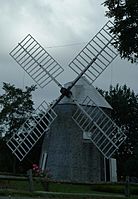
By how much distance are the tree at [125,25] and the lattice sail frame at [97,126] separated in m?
16.6

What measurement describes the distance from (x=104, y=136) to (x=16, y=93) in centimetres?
1836

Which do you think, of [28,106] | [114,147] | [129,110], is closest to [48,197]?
[114,147]

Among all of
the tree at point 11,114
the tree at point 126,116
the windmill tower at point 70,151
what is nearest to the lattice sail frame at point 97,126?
the windmill tower at point 70,151

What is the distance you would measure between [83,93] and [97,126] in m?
3.90

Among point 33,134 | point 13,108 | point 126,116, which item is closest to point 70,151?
point 33,134

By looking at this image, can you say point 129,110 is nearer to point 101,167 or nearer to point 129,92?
point 129,92

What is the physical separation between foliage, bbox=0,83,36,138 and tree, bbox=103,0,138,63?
32.3 meters

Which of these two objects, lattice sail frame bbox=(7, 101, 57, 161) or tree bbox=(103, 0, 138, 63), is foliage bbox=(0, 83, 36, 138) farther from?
tree bbox=(103, 0, 138, 63)

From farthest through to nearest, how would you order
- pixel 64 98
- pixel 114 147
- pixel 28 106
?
pixel 28 106 < pixel 64 98 < pixel 114 147

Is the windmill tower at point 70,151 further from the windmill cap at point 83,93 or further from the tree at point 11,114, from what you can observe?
the tree at point 11,114

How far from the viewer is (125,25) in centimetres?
1988

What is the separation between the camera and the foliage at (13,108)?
52188 millimetres

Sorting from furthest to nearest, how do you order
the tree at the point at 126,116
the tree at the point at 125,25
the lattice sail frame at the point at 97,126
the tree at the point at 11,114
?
the tree at the point at 126,116
the tree at the point at 11,114
the lattice sail frame at the point at 97,126
the tree at the point at 125,25

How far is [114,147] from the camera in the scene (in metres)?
36.7
